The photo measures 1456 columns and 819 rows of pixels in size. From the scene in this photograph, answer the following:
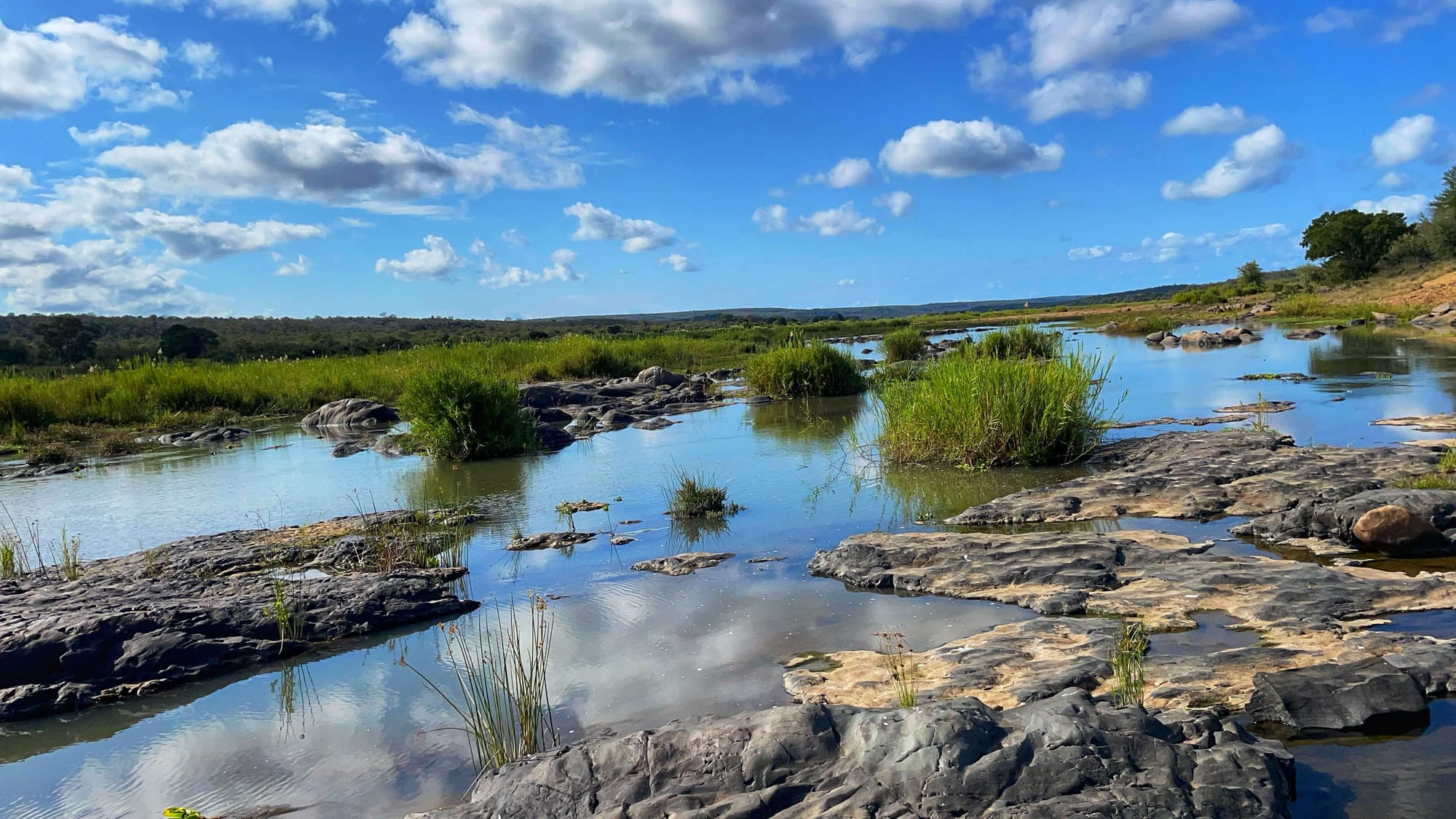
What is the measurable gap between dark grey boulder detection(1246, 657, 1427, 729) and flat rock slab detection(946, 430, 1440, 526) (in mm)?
3668

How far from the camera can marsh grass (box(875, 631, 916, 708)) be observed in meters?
3.94

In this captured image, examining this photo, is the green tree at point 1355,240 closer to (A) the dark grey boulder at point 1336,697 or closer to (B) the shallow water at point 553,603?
(B) the shallow water at point 553,603

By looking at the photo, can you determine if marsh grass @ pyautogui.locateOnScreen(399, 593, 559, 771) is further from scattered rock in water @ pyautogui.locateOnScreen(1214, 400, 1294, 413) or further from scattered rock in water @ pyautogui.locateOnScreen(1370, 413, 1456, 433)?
scattered rock in water @ pyautogui.locateOnScreen(1214, 400, 1294, 413)

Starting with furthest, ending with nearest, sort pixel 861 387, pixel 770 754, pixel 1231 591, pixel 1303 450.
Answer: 1. pixel 861 387
2. pixel 1303 450
3. pixel 1231 591
4. pixel 770 754

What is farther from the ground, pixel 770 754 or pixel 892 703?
pixel 770 754

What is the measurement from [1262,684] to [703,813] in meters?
2.51

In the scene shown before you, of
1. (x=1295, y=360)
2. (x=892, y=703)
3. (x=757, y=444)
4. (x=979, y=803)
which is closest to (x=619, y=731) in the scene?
(x=892, y=703)

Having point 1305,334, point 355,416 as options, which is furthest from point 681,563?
point 1305,334

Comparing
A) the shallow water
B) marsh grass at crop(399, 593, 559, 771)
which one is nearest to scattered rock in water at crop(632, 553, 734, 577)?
the shallow water

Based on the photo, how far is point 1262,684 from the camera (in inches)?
154

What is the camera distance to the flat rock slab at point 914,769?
2824 mm

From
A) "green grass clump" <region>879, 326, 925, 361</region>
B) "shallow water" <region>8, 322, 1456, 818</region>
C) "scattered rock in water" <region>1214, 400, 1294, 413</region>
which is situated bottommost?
"shallow water" <region>8, 322, 1456, 818</region>

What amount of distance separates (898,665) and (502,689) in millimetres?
1918

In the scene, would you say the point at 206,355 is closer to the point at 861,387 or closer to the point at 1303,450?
the point at 861,387
